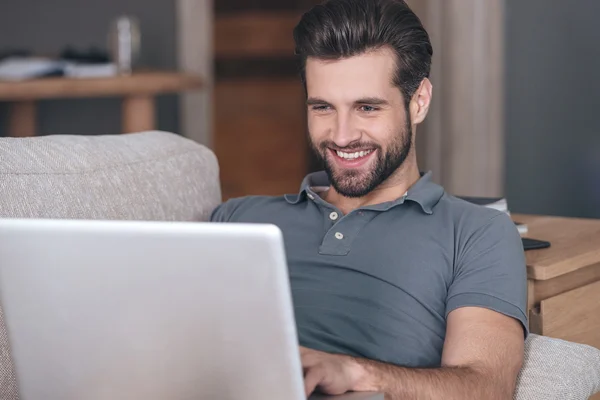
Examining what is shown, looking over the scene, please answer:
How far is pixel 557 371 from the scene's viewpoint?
1612 mm

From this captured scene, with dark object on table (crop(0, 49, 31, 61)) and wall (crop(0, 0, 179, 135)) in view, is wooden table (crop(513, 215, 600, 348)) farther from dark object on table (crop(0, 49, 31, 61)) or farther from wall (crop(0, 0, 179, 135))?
wall (crop(0, 0, 179, 135))

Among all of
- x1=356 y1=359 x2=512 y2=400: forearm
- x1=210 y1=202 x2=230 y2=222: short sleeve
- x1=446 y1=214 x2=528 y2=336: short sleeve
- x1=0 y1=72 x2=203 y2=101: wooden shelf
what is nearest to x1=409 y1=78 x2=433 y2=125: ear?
x1=446 y1=214 x2=528 y2=336: short sleeve

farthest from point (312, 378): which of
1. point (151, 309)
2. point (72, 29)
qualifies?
point (72, 29)

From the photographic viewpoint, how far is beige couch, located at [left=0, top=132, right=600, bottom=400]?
1613 millimetres

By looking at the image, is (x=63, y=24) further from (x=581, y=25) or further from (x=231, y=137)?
(x=581, y=25)

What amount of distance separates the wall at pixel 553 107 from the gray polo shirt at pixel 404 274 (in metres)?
2.07

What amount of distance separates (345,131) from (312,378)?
2.07 feet

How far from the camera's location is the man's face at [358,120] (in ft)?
5.96

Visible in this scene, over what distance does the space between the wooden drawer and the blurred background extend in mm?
1817

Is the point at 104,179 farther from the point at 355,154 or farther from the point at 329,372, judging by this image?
the point at 329,372

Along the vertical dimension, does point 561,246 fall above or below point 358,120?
below

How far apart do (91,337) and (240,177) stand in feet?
16.3

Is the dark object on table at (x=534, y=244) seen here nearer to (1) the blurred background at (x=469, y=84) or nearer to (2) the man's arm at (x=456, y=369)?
(2) the man's arm at (x=456, y=369)

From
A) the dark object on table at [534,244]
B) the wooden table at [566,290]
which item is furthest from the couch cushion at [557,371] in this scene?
the dark object on table at [534,244]
